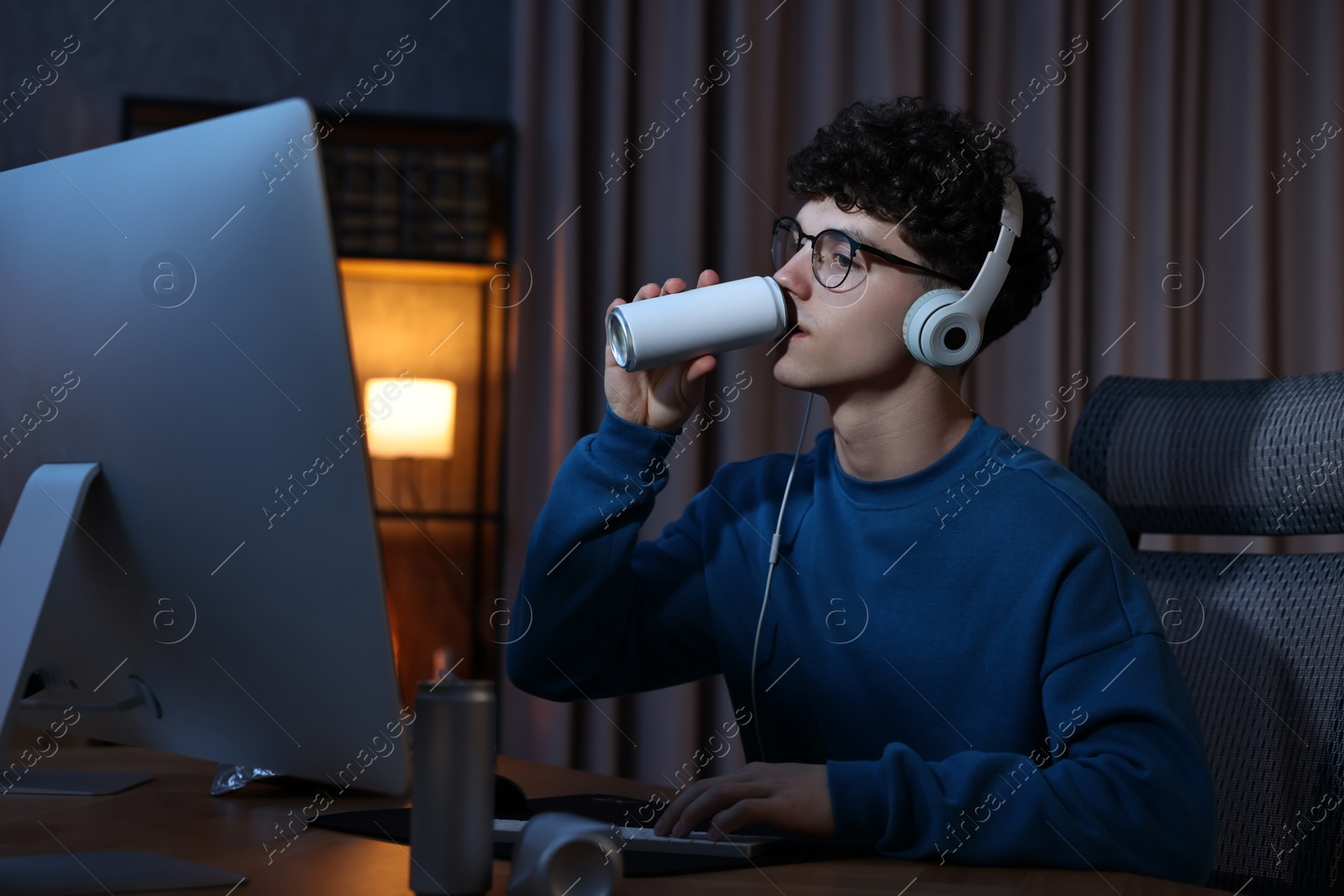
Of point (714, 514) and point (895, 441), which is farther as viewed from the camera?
point (714, 514)

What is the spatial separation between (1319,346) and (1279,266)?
22 cm

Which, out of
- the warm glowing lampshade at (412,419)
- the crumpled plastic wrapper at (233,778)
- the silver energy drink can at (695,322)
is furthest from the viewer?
the warm glowing lampshade at (412,419)

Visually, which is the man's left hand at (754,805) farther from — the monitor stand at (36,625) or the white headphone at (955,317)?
the white headphone at (955,317)

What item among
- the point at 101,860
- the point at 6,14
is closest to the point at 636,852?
the point at 101,860

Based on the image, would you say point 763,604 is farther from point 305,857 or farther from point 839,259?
point 305,857

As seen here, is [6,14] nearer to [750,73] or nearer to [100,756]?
[750,73]

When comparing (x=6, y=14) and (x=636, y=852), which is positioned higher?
(x=6, y=14)

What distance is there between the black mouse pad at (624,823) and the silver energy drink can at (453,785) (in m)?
0.05

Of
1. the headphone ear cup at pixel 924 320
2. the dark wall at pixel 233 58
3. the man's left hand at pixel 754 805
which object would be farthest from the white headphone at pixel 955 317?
the dark wall at pixel 233 58

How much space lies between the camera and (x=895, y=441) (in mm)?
1257

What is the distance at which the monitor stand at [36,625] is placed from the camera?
67cm

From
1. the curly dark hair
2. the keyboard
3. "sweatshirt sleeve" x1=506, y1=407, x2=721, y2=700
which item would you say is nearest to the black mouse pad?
the keyboard

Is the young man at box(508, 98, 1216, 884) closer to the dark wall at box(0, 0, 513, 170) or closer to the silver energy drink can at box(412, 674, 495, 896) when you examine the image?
the silver energy drink can at box(412, 674, 495, 896)

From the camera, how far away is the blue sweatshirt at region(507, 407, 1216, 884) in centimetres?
86
